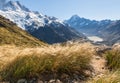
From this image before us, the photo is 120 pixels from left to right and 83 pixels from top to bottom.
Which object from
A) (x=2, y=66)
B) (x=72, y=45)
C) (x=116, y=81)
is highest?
(x=72, y=45)

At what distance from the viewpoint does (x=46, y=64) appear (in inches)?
379

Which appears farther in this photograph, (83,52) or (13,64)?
(83,52)

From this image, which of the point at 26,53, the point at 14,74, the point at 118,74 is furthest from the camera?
the point at 26,53

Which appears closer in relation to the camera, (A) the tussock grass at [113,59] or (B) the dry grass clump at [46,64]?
(B) the dry grass clump at [46,64]

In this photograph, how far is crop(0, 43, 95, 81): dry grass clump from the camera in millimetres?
9359

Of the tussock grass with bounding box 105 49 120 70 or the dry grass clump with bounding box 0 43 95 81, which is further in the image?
the tussock grass with bounding box 105 49 120 70

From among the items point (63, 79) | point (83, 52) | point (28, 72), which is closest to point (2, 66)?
point (28, 72)

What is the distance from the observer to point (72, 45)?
36.6 ft

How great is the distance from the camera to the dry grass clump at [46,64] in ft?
30.7

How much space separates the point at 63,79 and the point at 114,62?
260 cm

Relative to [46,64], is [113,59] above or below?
above

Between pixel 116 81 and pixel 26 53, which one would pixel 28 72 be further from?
pixel 116 81

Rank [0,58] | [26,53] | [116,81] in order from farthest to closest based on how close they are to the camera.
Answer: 1. [0,58]
2. [26,53]
3. [116,81]

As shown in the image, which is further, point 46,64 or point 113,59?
point 113,59
